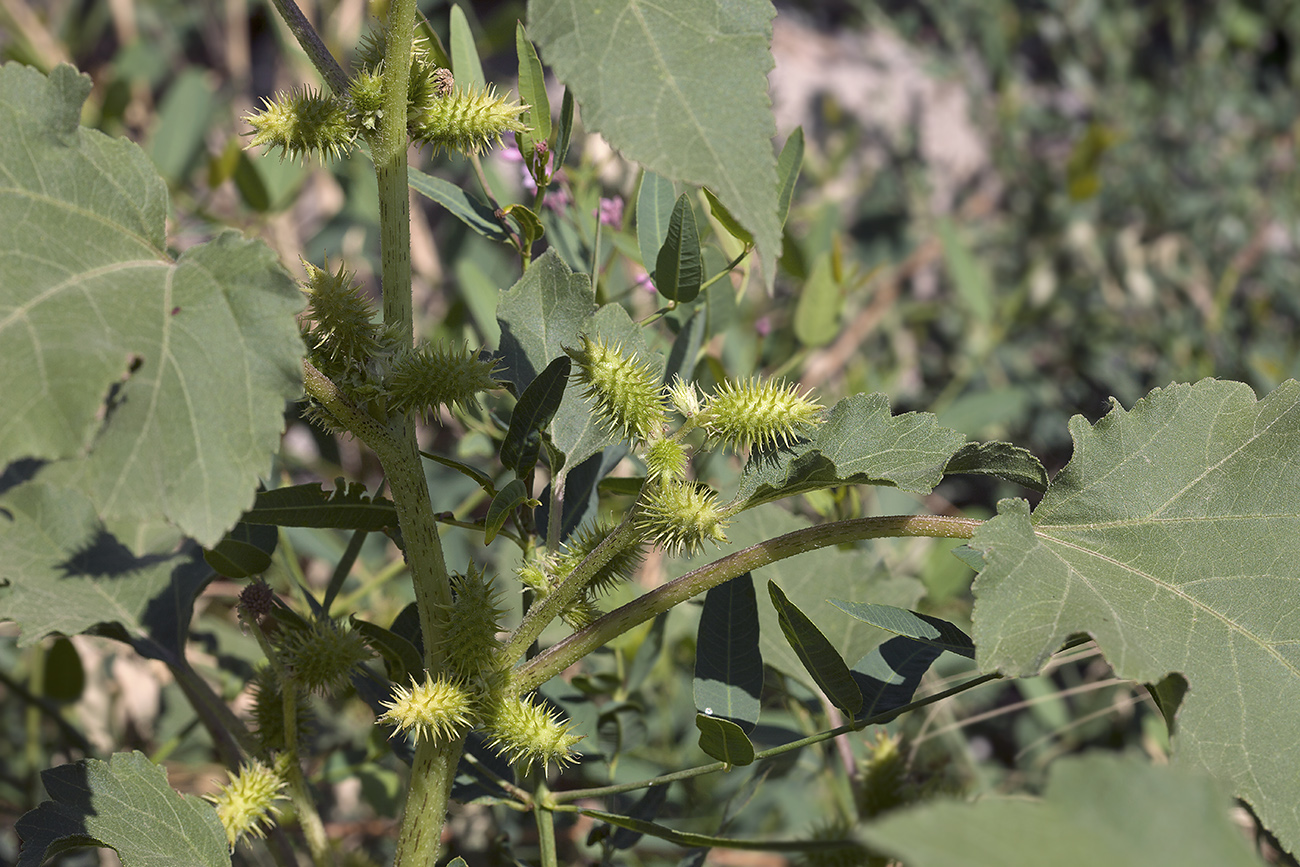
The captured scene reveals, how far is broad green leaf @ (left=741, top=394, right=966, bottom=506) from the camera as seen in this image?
1.01 m

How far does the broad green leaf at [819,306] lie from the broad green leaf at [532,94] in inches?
37.7

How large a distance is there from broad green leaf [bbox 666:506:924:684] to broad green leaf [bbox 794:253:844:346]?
0.55m

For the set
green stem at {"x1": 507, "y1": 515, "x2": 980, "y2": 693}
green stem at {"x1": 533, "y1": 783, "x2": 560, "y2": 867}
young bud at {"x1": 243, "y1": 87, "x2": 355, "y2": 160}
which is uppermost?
young bud at {"x1": 243, "y1": 87, "x2": 355, "y2": 160}

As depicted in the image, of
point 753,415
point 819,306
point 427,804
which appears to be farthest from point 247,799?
point 819,306

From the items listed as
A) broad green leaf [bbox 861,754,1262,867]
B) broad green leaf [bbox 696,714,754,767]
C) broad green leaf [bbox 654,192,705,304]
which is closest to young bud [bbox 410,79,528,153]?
broad green leaf [bbox 654,192,705,304]

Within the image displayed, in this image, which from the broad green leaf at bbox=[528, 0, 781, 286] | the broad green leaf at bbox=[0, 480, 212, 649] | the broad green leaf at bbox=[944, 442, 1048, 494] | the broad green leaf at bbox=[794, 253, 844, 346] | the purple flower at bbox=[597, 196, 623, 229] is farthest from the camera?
the broad green leaf at bbox=[794, 253, 844, 346]

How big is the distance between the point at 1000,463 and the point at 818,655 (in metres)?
0.28

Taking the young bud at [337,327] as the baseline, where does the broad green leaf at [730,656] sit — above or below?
below

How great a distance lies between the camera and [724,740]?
3.63ft

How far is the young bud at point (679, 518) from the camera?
991 mm

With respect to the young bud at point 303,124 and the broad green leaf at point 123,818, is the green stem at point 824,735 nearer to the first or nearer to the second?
the broad green leaf at point 123,818

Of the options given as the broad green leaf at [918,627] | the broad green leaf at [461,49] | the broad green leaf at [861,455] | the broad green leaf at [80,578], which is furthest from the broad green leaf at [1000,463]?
the broad green leaf at [80,578]

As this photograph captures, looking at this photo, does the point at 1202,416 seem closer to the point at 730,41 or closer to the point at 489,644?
the point at 730,41

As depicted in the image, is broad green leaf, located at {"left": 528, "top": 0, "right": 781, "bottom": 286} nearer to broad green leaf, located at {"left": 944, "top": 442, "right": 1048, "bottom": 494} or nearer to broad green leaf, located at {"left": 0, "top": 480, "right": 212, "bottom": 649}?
broad green leaf, located at {"left": 944, "top": 442, "right": 1048, "bottom": 494}
